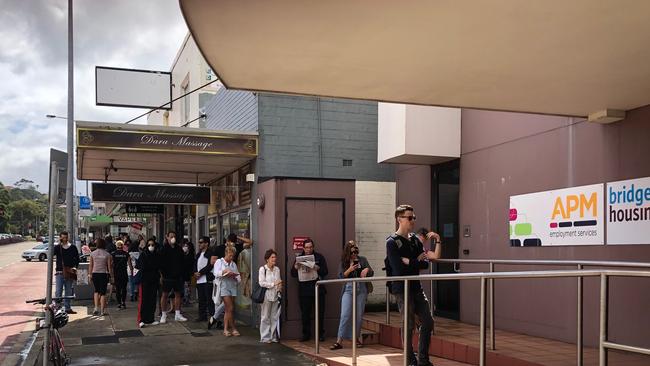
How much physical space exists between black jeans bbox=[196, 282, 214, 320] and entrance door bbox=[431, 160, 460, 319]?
15.5 feet

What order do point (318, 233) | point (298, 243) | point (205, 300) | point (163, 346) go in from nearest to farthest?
point (163, 346) < point (298, 243) < point (318, 233) < point (205, 300)

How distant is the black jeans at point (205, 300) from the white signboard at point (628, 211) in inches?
313

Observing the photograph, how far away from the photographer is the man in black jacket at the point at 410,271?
6367 millimetres

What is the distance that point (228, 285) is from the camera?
11.2 meters

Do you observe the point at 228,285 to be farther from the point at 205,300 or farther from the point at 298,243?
the point at 205,300

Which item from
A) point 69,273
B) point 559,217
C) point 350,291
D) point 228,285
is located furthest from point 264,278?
point 69,273

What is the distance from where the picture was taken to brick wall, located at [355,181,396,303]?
1271cm

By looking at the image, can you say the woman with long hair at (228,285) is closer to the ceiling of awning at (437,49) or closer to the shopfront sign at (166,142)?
the shopfront sign at (166,142)

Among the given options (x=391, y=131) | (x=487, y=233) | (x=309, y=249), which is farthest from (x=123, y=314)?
(x=487, y=233)

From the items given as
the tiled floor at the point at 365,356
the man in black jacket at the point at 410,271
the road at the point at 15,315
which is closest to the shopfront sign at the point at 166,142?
the road at the point at 15,315

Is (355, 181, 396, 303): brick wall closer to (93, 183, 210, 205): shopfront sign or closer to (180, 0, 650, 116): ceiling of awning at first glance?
(93, 183, 210, 205): shopfront sign

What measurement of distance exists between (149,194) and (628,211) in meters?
9.77

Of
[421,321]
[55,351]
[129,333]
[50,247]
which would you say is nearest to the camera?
[421,321]

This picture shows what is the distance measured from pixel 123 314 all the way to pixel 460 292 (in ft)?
26.1
